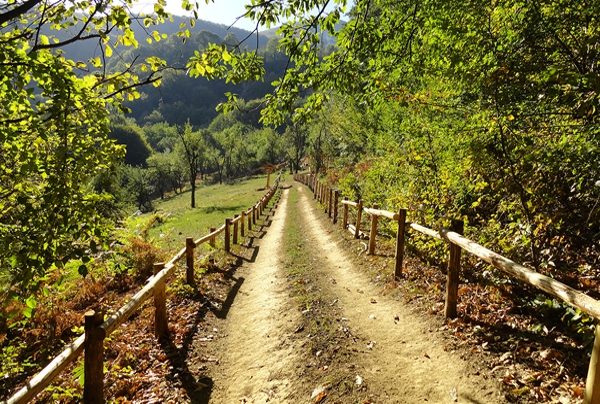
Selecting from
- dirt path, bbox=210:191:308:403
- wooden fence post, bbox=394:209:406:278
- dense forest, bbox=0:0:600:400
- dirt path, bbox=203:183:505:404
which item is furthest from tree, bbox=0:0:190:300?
wooden fence post, bbox=394:209:406:278

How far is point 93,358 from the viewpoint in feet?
11.9

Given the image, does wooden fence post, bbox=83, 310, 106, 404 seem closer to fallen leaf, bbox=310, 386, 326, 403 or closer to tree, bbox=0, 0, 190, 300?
tree, bbox=0, 0, 190, 300

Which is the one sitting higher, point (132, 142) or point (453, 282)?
point (132, 142)

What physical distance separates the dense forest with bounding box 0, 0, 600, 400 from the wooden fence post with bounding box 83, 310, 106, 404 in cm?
65

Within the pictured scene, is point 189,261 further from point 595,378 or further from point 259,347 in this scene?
point 595,378

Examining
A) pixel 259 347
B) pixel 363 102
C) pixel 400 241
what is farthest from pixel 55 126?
pixel 400 241

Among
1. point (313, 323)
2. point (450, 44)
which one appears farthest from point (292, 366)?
point (450, 44)

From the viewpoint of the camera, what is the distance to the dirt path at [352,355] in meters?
3.83

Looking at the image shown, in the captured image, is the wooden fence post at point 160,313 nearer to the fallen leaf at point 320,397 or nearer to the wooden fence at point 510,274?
the fallen leaf at point 320,397

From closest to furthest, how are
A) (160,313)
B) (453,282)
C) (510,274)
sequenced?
1. (510,274)
2. (453,282)
3. (160,313)

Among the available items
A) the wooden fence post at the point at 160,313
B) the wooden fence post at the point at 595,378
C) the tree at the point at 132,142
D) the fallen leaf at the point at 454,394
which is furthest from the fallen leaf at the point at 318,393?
the tree at the point at 132,142

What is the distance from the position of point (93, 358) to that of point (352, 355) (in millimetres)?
3244

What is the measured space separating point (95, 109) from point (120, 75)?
1.89ft

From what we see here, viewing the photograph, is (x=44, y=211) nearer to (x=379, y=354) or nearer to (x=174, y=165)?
(x=379, y=354)
